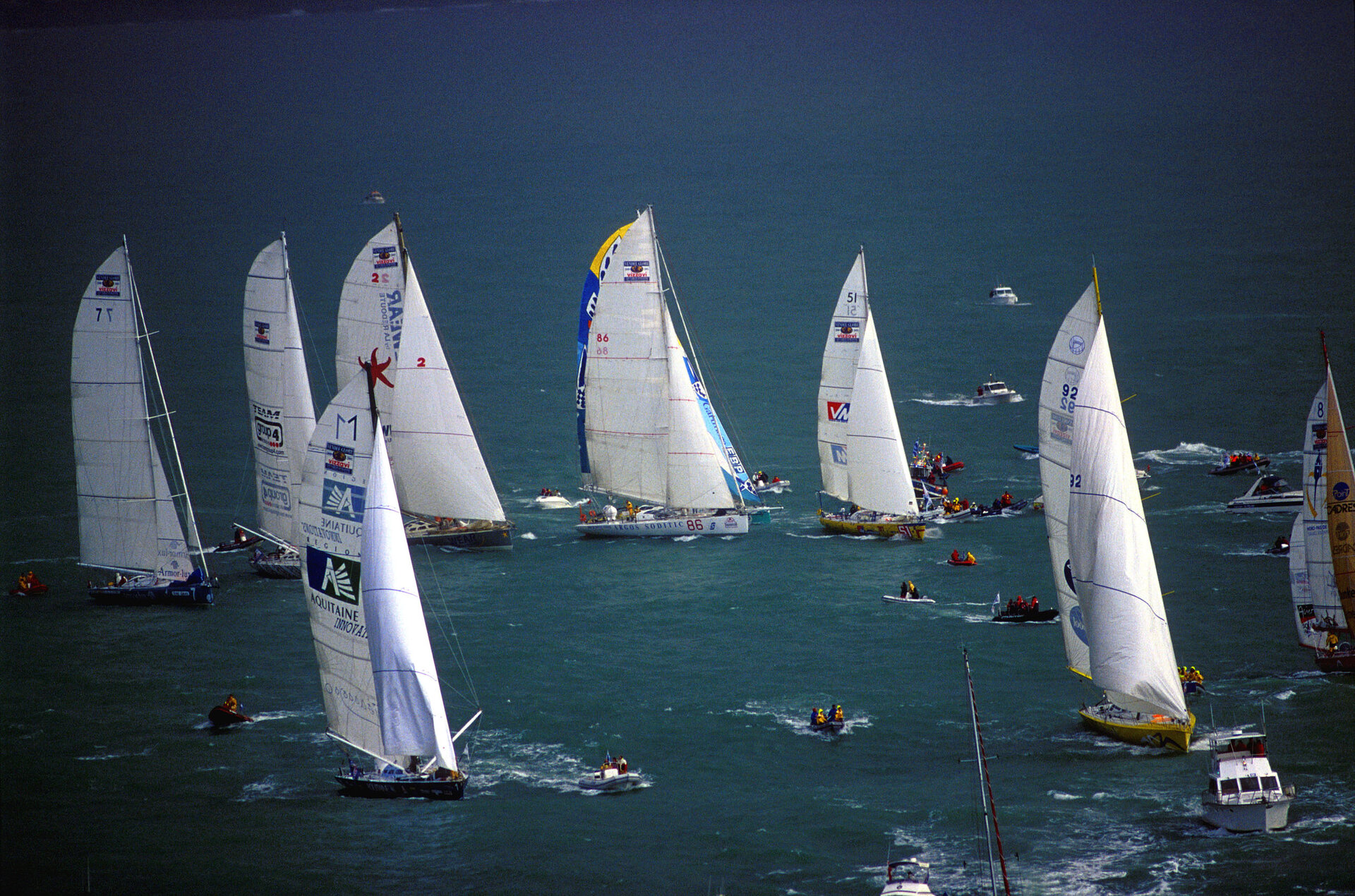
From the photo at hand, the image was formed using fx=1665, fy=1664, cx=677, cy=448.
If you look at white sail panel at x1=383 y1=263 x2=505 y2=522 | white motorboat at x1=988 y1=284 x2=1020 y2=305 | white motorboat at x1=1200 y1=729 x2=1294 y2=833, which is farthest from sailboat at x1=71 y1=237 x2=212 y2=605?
white motorboat at x1=988 y1=284 x2=1020 y2=305

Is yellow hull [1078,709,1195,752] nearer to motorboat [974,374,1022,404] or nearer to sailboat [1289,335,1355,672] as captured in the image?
sailboat [1289,335,1355,672]

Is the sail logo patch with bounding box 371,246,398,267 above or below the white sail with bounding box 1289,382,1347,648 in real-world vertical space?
above

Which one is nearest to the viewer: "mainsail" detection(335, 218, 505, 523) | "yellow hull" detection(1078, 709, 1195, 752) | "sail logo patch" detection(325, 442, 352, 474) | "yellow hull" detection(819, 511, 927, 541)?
"sail logo patch" detection(325, 442, 352, 474)

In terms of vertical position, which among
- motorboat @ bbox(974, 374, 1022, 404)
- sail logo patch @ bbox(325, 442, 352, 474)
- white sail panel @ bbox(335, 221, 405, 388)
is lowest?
sail logo patch @ bbox(325, 442, 352, 474)

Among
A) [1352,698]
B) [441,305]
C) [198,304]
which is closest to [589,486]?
[1352,698]

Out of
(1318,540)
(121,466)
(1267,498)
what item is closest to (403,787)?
(121,466)

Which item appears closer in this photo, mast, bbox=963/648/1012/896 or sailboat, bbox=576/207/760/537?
mast, bbox=963/648/1012/896

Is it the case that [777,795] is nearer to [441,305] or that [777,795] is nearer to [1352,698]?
[1352,698]
